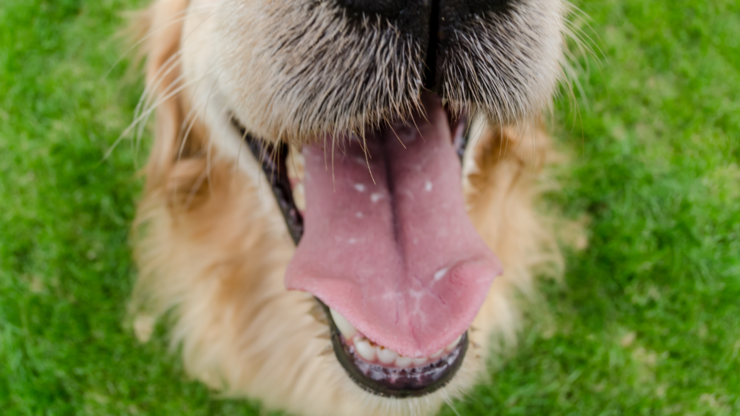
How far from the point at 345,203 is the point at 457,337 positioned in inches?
20.8

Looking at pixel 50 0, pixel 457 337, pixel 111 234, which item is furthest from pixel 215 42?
pixel 50 0

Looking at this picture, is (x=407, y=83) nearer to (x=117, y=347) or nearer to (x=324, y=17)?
(x=324, y=17)

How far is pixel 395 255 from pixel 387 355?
0.97 ft

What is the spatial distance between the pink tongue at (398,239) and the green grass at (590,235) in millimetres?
1194

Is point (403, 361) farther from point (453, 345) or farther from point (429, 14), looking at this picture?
point (429, 14)

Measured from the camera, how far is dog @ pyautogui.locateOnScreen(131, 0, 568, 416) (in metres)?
1.22

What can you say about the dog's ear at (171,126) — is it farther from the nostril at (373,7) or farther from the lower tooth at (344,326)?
the nostril at (373,7)

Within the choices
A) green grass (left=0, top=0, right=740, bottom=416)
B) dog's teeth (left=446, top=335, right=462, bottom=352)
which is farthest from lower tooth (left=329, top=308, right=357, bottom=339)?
green grass (left=0, top=0, right=740, bottom=416)

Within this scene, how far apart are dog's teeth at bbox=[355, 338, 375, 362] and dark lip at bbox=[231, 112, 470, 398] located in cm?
2

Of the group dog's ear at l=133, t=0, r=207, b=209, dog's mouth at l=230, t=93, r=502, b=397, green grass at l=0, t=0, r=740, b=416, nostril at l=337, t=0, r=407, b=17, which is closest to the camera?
nostril at l=337, t=0, r=407, b=17

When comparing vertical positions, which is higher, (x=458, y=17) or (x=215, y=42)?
(x=458, y=17)

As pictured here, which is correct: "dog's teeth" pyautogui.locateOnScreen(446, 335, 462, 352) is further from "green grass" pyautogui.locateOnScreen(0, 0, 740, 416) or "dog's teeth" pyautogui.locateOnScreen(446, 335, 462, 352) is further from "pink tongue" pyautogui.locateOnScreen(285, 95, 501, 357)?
"green grass" pyautogui.locateOnScreen(0, 0, 740, 416)

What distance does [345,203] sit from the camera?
1592 millimetres

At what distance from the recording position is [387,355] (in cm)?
149
